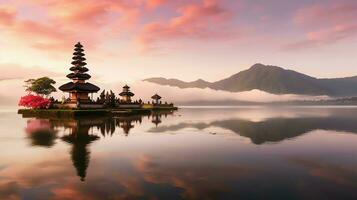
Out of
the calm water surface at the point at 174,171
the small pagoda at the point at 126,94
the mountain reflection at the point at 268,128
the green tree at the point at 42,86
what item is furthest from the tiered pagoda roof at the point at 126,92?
the calm water surface at the point at 174,171

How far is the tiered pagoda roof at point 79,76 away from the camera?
82281 mm

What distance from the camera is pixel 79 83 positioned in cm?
8531

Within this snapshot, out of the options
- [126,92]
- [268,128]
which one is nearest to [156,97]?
[126,92]

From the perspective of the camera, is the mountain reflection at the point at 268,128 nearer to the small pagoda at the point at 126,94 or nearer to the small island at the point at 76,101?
the small island at the point at 76,101

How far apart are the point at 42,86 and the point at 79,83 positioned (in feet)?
62.1

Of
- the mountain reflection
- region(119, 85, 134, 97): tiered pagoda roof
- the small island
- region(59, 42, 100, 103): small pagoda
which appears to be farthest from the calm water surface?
region(119, 85, 134, 97): tiered pagoda roof

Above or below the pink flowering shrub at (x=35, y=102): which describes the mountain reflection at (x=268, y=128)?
below

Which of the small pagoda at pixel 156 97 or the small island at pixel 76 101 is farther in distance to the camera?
the small pagoda at pixel 156 97

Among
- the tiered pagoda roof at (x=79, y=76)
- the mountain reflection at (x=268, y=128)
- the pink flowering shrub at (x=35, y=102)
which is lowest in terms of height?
the mountain reflection at (x=268, y=128)

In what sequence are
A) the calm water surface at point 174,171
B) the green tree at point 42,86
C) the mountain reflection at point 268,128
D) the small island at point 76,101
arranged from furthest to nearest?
the green tree at point 42,86
the small island at point 76,101
the mountain reflection at point 268,128
the calm water surface at point 174,171

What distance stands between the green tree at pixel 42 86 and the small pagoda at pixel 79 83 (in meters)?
12.7

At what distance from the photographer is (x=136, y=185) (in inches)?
521

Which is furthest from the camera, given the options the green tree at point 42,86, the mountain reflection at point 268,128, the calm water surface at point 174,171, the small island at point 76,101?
the green tree at point 42,86

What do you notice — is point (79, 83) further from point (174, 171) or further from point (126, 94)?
point (174, 171)
